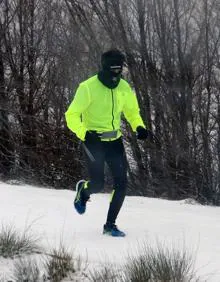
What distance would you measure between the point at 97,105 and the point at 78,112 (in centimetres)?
22

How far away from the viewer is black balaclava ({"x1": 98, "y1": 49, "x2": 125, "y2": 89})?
5.47 metres

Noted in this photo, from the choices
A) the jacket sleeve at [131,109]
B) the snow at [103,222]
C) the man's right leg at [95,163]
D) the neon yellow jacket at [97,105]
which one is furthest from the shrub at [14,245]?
the jacket sleeve at [131,109]

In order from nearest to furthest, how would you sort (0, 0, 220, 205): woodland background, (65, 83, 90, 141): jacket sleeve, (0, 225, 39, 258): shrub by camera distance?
1. (0, 225, 39, 258): shrub
2. (65, 83, 90, 141): jacket sleeve
3. (0, 0, 220, 205): woodland background

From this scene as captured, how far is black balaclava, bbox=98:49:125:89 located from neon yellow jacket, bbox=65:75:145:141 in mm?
54

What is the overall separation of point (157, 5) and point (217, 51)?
6.16 ft

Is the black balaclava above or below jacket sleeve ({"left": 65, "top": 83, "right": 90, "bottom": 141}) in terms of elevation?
above

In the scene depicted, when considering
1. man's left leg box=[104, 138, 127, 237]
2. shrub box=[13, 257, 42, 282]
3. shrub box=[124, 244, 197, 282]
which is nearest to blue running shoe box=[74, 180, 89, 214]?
man's left leg box=[104, 138, 127, 237]

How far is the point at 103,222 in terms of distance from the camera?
623 cm

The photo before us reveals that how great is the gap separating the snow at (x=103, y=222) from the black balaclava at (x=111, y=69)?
1421 millimetres

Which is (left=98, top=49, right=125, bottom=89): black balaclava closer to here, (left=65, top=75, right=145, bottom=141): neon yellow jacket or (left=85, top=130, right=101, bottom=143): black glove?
(left=65, top=75, right=145, bottom=141): neon yellow jacket

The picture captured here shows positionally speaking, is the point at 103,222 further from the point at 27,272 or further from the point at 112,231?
the point at 27,272

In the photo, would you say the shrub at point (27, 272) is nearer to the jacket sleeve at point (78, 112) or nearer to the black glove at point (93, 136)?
the jacket sleeve at point (78, 112)

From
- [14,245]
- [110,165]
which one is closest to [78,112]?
[110,165]

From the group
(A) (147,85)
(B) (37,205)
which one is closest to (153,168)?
(A) (147,85)
